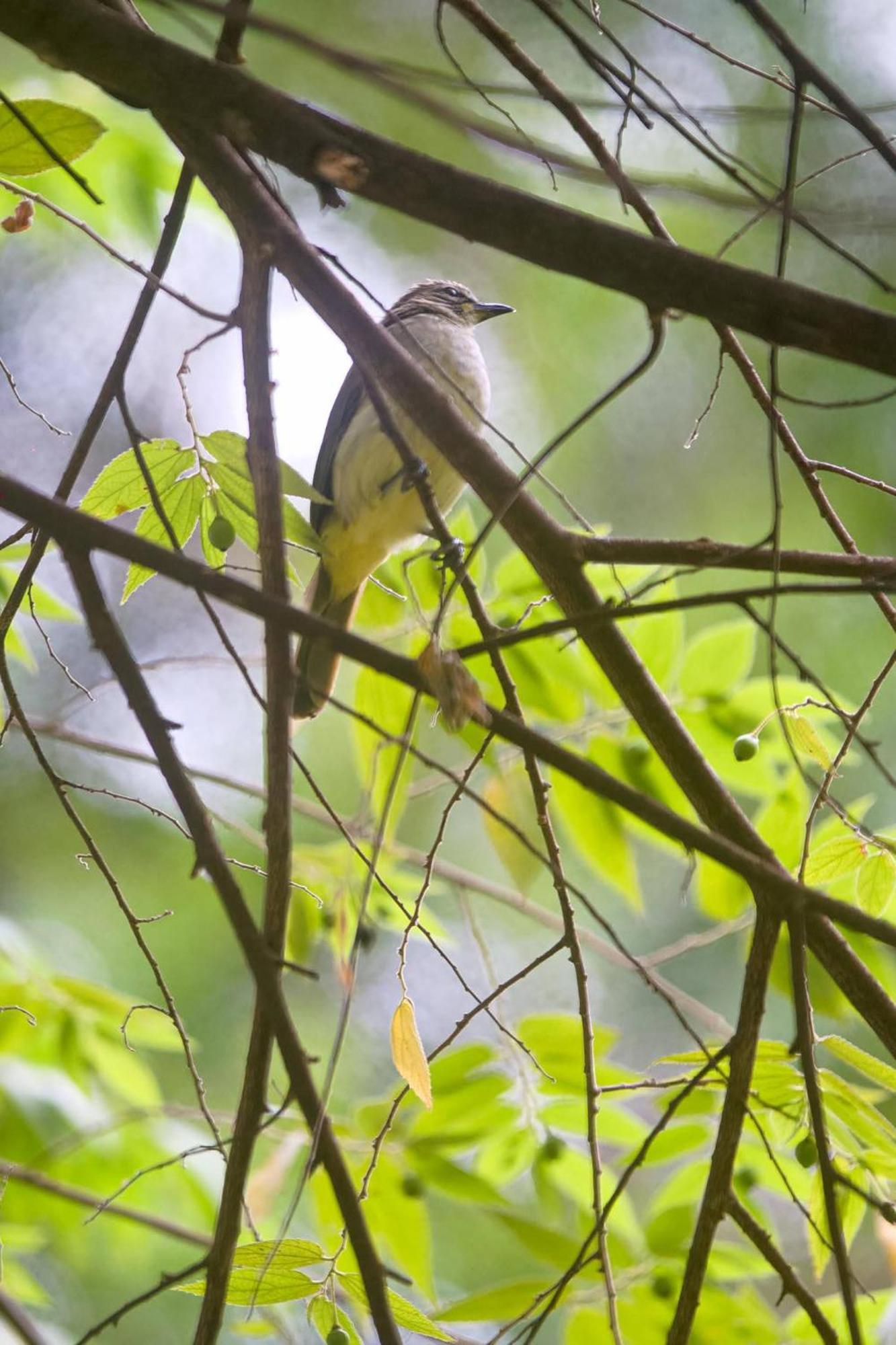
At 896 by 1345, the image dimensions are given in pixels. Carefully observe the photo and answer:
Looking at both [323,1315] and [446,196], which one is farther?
[323,1315]

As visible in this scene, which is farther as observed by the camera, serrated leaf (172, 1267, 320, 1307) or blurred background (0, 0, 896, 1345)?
blurred background (0, 0, 896, 1345)

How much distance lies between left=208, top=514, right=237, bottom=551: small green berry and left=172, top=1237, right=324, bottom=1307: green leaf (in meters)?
0.74

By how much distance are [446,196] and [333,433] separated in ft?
6.38

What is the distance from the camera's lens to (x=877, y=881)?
4.85 ft

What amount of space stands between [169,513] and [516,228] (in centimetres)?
73

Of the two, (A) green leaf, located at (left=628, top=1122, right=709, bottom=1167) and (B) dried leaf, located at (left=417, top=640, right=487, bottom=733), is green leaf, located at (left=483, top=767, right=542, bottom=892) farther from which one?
(B) dried leaf, located at (left=417, top=640, right=487, bottom=733)

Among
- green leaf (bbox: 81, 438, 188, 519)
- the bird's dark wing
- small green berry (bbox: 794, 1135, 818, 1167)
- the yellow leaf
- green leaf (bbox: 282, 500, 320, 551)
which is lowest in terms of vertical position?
small green berry (bbox: 794, 1135, 818, 1167)

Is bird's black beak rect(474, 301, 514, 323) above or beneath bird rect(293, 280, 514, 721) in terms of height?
above

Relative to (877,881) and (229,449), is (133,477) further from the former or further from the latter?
(877,881)

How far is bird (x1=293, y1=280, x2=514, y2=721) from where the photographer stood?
263cm

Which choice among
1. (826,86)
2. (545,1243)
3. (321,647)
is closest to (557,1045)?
(545,1243)

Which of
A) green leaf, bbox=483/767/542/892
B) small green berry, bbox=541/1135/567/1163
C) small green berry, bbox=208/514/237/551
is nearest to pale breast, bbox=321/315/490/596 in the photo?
green leaf, bbox=483/767/542/892

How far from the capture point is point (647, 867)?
504 centimetres

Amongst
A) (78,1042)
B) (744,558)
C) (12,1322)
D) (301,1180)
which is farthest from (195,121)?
(78,1042)
